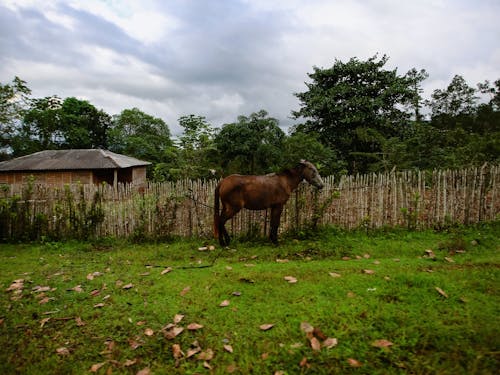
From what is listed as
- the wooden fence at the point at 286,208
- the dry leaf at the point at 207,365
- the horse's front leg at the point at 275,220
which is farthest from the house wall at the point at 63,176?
the dry leaf at the point at 207,365

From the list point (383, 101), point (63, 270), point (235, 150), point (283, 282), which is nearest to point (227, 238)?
point (283, 282)

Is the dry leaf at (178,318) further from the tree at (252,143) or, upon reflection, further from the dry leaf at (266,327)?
the tree at (252,143)

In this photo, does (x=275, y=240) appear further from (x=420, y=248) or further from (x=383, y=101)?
(x=383, y=101)

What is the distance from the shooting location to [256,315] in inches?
123

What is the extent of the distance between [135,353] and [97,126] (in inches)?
1751

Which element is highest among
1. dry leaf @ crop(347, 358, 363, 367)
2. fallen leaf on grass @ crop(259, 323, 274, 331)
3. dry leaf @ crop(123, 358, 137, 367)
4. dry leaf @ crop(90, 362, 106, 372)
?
fallen leaf on grass @ crop(259, 323, 274, 331)

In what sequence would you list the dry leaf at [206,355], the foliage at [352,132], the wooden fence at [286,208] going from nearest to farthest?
1. the dry leaf at [206,355]
2. the wooden fence at [286,208]
3. the foliage at [352,132]

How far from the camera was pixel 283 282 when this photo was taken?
3977 millimetres

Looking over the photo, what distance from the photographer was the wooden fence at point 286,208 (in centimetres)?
683

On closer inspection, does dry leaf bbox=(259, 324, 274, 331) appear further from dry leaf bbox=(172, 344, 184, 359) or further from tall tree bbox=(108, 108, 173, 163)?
tall tree bbox=(108, 108, 173, 163)

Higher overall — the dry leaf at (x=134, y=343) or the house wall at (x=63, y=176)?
the house wall at (x=63, y=176)

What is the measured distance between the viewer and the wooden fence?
683 centimetres

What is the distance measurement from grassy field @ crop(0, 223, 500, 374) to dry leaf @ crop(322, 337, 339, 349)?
0.05 feet

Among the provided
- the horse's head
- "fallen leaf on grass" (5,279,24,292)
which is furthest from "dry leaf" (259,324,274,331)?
the horse's head
